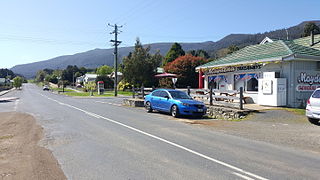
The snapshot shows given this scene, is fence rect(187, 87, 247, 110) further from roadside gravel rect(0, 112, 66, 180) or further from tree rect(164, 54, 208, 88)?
tree rect(164, 54, 208, 88)

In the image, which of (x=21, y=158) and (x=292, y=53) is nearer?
(x=21, y=158)

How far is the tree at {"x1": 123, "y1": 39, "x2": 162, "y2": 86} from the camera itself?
43.9 m

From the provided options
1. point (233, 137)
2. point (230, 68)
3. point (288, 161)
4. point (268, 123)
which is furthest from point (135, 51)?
point (288, 161)

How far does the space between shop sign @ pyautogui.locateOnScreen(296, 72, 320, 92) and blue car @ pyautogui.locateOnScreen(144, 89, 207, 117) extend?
6576 mm

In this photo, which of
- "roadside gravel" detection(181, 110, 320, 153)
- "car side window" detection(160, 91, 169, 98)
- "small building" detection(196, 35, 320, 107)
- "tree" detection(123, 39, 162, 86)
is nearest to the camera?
"roadside gravel" detection(181, 110, 320, 153)

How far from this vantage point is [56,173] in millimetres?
5336

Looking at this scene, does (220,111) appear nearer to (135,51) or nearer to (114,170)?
(114,170)

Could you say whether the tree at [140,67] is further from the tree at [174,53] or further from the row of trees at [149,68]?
the tree at [174,53]

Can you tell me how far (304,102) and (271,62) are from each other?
10.5ft

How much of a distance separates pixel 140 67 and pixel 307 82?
2931 centimetres

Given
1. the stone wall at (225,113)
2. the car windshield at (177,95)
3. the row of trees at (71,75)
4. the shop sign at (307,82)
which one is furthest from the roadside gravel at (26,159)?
the row of trees at (71,75)

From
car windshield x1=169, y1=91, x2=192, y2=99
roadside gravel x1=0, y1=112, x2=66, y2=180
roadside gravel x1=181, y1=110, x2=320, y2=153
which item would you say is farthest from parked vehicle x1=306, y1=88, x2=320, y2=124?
roadside gravel x1=0, y1=112, x2=66, y2=180

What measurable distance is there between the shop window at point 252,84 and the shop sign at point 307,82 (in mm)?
3407

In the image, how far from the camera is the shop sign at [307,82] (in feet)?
56.8
